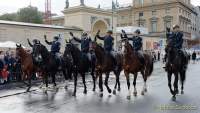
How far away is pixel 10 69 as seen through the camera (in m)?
22.1

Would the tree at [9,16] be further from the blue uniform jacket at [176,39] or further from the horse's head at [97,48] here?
the blue uniform jacket at [176,39]

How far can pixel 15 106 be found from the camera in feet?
42.3

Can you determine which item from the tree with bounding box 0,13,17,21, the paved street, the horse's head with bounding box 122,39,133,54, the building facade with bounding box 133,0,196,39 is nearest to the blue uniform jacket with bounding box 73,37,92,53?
the paved street

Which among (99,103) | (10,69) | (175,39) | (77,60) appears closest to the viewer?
(99,103)

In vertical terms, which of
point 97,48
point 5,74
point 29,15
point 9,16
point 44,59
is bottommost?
point 5,74

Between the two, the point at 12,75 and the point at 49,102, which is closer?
the point at 49,102

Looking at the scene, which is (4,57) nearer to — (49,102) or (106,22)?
(49,102)

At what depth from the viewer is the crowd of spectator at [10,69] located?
69.1ft

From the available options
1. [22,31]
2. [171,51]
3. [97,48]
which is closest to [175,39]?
[171,51]

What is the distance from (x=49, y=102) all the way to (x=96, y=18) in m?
35.2

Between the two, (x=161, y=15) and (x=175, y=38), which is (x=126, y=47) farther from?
(x=161, y=15)

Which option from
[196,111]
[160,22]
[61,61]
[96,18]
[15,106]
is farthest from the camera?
[160,22]

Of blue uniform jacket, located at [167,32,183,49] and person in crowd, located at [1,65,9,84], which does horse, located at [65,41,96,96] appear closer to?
blue uniform jacket, located at [167,32,183,49]

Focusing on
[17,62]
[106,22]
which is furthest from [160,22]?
[17,62]
